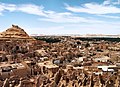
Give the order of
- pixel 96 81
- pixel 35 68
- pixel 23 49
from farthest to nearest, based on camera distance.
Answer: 1. pixel 23 49
2. pixel 35 68
3. pixel 96 81

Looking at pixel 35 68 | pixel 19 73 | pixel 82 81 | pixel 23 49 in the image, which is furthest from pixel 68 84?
pixel 23 49

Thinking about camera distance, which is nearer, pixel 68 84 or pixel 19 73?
pixel 68 84

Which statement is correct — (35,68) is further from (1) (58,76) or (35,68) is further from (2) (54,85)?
(2) (54,85)

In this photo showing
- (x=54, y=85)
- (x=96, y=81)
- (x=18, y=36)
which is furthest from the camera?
(x=18, y=36)

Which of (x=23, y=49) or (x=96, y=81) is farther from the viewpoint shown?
(x=23, y=49)

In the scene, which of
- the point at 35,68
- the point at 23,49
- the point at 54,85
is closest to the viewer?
the point at 54,85

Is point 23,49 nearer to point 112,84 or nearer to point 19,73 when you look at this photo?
point 19,73

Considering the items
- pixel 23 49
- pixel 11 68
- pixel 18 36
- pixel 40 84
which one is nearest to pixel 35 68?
pixel 11 68

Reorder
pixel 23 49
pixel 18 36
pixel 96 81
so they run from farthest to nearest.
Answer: pixel 18 36 → pixel 23 49 → pixel 96 81
